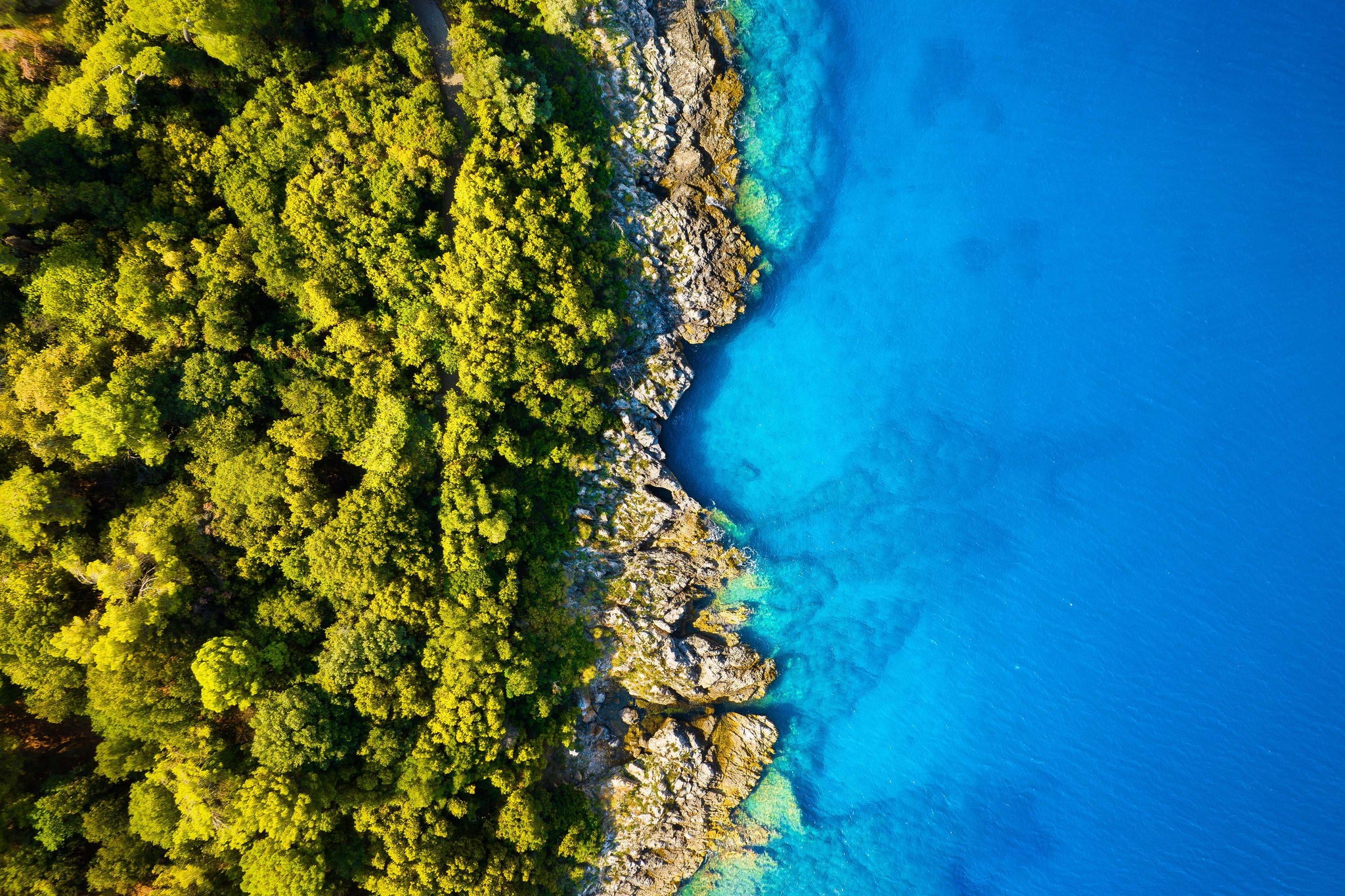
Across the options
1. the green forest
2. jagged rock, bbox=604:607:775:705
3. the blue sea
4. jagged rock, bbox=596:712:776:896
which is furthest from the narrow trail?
jagged rock, bbox=596:712:776:896

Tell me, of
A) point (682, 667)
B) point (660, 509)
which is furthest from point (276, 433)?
point (682, 667)

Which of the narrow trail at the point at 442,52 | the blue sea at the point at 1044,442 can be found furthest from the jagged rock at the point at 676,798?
the narrow trail at the point at 442,52

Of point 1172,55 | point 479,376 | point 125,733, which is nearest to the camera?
point 125,733

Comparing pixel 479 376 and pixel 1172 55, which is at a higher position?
pixel 1172 55

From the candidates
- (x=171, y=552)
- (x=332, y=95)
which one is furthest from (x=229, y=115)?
(x=171, y=552)

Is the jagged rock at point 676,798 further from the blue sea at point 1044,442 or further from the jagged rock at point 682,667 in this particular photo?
the blue sea at point 1044,442

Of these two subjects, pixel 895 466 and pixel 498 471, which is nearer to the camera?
pixel 498 471

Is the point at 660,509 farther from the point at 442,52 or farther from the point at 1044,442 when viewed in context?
the point at 442,52

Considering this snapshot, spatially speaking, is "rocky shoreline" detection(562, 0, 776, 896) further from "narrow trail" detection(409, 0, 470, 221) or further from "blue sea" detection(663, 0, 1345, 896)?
"narrow trail" detection(409, 0, 470, 221)

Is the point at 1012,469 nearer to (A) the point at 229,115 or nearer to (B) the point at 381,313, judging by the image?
(B) the point at 381,313
